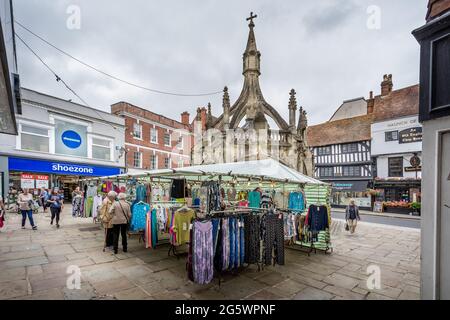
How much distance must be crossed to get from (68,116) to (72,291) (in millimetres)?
18303

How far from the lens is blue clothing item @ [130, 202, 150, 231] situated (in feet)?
24.1

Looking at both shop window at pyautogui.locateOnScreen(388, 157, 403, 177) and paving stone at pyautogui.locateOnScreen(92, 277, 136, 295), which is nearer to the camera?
paving stone at pyautogui.locateOnScreen(92, 277, 136, 295)

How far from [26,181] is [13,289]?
15.9 metres

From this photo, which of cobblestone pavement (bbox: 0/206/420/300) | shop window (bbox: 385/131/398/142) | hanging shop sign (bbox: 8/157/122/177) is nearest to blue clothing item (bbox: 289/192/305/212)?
cobblestone pavement (bbox: 0/206/420/300)

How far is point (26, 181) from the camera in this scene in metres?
16.2

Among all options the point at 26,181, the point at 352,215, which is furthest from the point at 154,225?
the point at 26,181

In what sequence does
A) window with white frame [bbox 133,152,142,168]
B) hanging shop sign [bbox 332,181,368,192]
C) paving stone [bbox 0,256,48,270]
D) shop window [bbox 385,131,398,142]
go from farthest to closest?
hanging shop sign [bbox 332,181,368,192], window with white frame [bbox 133,152,142,168], shop window [bbox 385,131,398,142], paving stone [bbox 0,256,48,270]

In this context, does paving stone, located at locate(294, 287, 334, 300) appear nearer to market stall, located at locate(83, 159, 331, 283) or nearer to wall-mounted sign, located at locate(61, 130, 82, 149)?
market stall, located at locate(83, 159, 331, 283)

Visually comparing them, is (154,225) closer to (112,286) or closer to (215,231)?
(112,286)

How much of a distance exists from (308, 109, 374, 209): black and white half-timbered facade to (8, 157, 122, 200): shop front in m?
25.0

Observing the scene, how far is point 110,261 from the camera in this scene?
588 cm

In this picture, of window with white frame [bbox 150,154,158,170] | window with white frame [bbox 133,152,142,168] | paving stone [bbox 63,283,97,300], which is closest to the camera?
paving stone [bbox 63,283,97,300]

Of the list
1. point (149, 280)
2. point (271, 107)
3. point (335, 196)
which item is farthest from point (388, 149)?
point (149, 280)

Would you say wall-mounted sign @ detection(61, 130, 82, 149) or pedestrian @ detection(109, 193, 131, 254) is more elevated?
wall-mounted sign @ detection(61, 130, 82, 149)
